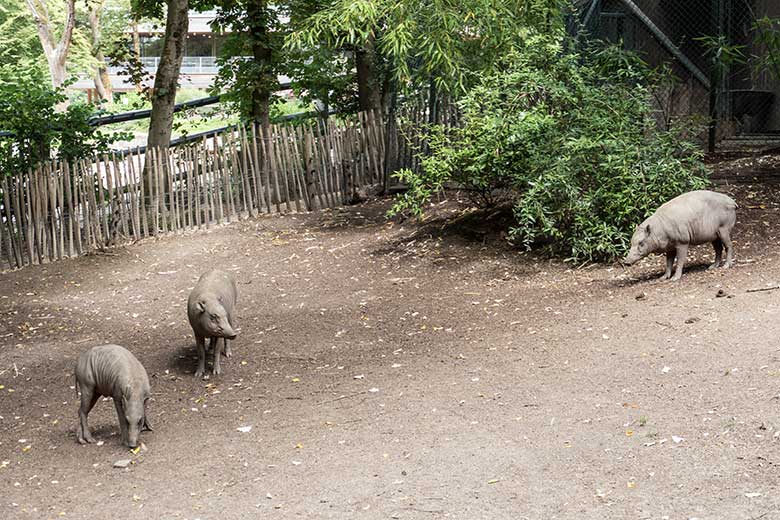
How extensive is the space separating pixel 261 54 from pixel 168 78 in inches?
76.2

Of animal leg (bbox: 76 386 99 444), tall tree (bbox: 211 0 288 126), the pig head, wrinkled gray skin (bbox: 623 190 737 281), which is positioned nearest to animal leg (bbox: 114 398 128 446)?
animal leg (bbox: 76 386 99 444)

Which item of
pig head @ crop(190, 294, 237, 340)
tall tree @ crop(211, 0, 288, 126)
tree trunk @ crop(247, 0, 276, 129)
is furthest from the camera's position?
tall tree @ crop(211, 0, 288, 126)

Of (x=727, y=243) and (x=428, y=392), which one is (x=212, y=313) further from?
(x=727, y=243)

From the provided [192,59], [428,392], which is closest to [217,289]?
[428,392]

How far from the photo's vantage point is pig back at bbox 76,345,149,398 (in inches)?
216

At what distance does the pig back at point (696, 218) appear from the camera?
7.52 meters

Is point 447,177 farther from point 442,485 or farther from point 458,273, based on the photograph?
point 442,485

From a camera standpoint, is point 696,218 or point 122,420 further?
point 696,218

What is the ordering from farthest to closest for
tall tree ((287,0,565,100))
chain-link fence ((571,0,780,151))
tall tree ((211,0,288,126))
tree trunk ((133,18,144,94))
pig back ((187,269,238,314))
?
tree trunk ((133,18,144,94)), tall tree ((211,0,288,126)), chain-link fence ((571,0,780,151)), tall tree ((287,0,565,100)), pig back ((187,269,238,314))

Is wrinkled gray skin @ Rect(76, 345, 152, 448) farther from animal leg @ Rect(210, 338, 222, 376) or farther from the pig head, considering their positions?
animal leg @ Rect(210, 338, 222, 376)

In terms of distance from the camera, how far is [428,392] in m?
6.01

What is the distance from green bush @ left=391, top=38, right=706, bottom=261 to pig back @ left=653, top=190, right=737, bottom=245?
2.87 feet

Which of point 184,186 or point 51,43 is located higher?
point 51,43

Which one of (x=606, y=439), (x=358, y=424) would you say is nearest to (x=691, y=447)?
(x=606, y=439)
